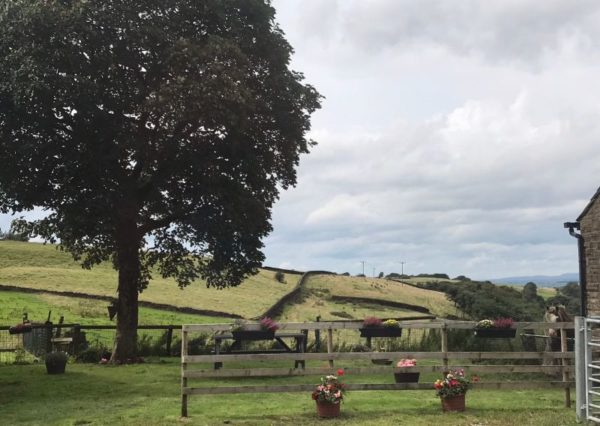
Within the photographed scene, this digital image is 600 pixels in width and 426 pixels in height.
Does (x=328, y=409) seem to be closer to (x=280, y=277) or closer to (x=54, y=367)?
(x=54, y=367)

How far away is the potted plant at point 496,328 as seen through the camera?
1162 centimetres

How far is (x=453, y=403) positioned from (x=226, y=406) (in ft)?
14.0

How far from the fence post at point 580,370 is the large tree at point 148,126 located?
37.0ft

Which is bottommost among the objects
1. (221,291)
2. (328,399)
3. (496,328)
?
(328,399)

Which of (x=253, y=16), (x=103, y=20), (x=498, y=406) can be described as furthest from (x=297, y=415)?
(x=253, y=16)

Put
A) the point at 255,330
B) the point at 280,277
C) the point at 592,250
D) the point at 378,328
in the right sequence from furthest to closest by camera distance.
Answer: the point at 280,277 < the point at 592,250 < the point at 378,328 < the point at 255,330

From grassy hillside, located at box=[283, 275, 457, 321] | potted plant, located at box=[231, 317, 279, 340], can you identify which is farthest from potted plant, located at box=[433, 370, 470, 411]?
grassy hillside, located at box=[283, 275, 457, 321]

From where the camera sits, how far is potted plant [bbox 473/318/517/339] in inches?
457

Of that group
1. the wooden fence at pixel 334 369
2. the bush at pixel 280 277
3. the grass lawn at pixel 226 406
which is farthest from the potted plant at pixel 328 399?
the bush at pixel 280 277

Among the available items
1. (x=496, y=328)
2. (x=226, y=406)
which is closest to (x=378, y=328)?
(x=496, y=328)

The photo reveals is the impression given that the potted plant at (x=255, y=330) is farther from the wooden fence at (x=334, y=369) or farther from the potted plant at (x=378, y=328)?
the potted plant at (x=378, y=328)

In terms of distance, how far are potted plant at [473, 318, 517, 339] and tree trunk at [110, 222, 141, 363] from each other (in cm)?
1278

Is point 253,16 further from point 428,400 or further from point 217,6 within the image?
point 428,400

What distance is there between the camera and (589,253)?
18938 mm
